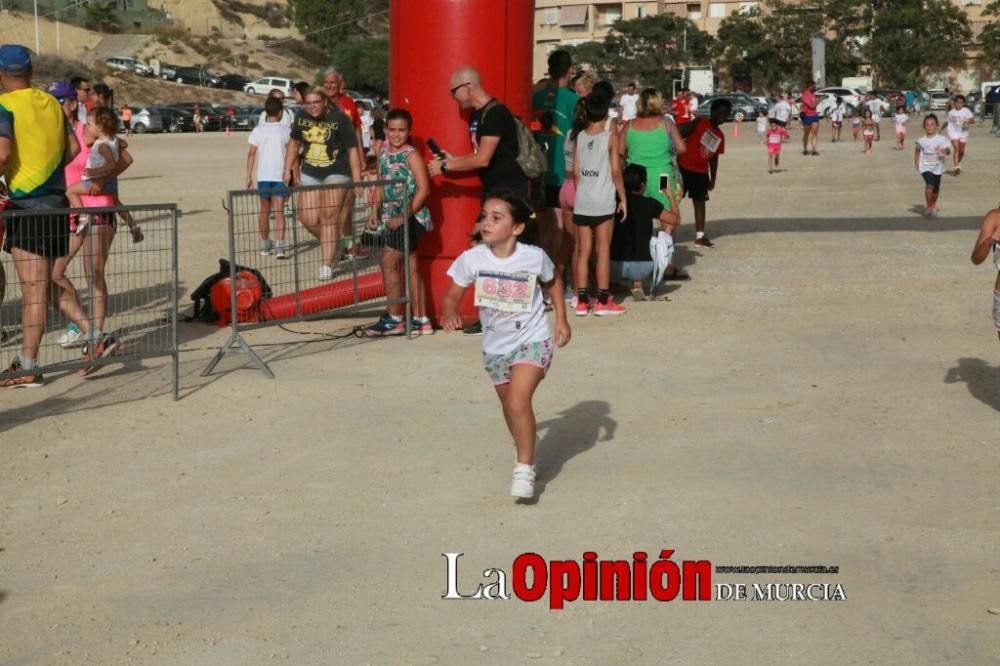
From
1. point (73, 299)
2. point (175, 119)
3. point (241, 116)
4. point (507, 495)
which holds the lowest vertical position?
point (507, 495)

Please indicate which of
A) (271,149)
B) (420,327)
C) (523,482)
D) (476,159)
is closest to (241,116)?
(271,149)

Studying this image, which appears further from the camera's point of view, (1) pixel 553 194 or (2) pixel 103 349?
(1) pixel 553 194

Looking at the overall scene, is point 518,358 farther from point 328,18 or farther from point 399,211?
point 328,18

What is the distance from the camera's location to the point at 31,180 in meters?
8.66

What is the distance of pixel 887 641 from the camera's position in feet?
15.6

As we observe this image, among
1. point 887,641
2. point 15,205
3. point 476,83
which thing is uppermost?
point 476,83

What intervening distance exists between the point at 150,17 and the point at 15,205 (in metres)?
110

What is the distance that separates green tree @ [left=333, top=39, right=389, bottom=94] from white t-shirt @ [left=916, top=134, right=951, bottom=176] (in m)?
79.4

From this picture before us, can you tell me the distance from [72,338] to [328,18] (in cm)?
11272

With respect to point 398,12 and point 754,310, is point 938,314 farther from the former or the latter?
point 398,12

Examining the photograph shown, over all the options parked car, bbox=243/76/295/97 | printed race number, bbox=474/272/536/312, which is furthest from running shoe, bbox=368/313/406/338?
parked car, bbox=243/76/295/97

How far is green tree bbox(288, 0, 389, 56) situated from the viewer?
117 metres

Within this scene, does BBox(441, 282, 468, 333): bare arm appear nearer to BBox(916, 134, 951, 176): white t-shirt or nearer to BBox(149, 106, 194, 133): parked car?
BBox(916, 134, 951, 176): white t-shirt

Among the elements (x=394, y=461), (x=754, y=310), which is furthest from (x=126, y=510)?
(x=754, y=310)
